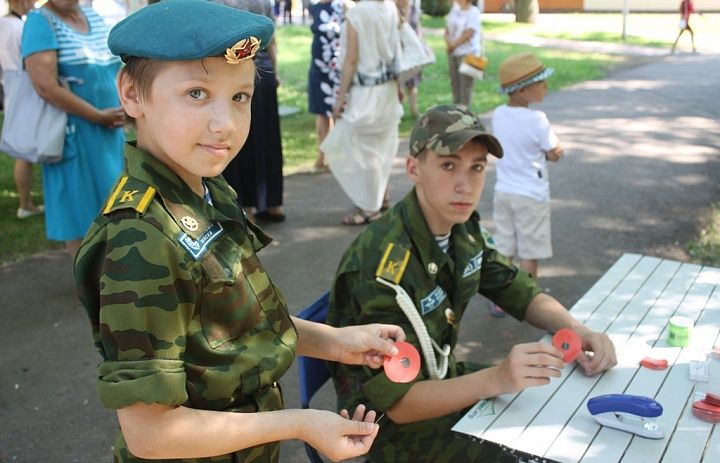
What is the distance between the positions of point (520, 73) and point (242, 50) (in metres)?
3.26

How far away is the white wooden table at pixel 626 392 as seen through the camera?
6.31 feet

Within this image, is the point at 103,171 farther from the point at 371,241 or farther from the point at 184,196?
the point at 184,196

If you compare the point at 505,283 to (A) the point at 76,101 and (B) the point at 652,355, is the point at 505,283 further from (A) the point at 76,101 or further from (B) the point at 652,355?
(A) the point at 76,101

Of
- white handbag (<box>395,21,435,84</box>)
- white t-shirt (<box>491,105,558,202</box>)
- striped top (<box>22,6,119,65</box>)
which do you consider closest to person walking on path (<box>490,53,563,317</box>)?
white t-shirt (<box>491,105,558,202</box>)

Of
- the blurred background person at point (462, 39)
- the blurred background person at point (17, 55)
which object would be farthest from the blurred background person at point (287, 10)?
the blurred background person at point (17, 55)

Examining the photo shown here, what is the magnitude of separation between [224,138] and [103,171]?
11.5 ft

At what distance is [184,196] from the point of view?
1.54 meters

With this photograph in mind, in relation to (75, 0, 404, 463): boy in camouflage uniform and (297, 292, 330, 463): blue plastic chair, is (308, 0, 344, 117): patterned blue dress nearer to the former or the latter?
(297, 292, 330, 463): blue plastic chair

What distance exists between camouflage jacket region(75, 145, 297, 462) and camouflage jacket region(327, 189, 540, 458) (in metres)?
0.67

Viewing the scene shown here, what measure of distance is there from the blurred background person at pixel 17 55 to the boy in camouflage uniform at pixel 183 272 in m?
4.94

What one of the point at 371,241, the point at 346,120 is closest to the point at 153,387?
the point at 371,241

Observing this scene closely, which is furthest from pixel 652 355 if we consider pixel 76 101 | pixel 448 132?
pixel 76 101

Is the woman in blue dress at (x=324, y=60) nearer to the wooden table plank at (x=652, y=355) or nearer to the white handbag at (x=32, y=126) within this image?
the white handbag at (x=32, y=126)

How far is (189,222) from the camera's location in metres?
1.49
